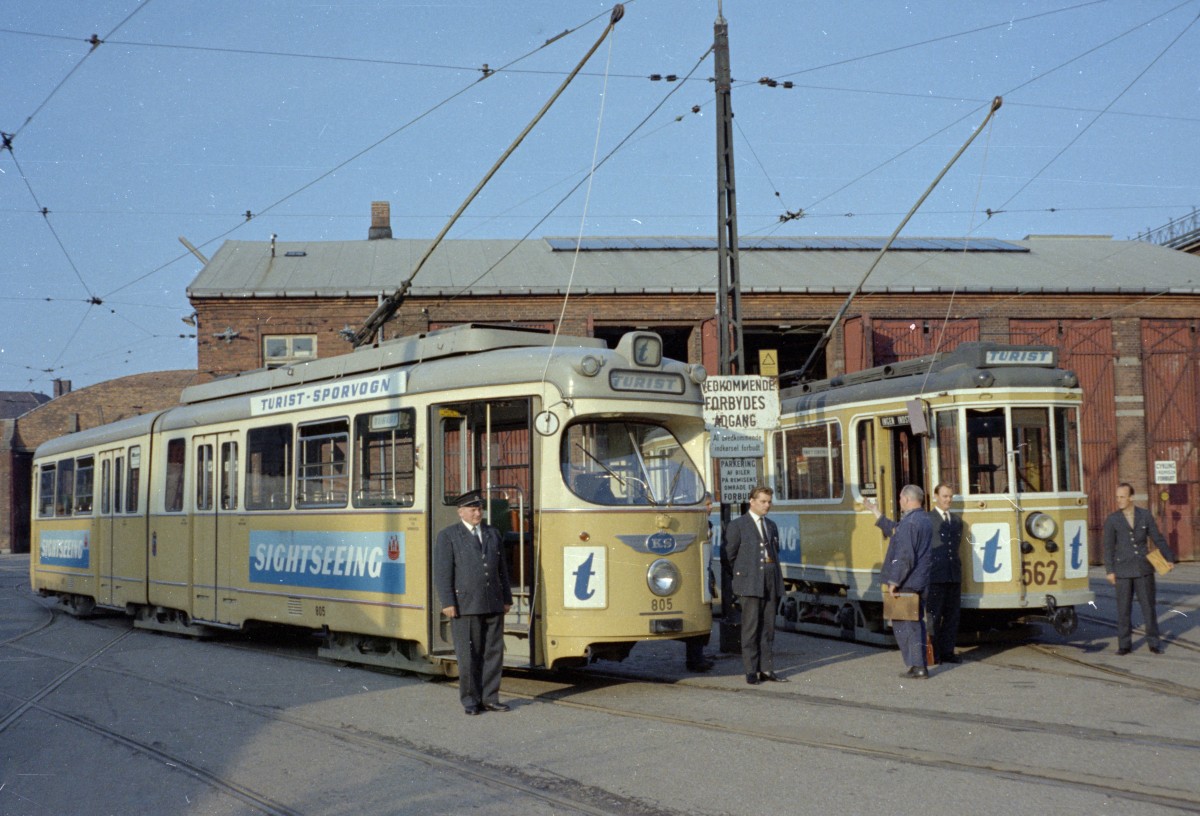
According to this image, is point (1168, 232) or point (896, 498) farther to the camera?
point (1168, 232)

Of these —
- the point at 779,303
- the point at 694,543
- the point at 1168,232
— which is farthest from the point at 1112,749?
the point at 1168,232

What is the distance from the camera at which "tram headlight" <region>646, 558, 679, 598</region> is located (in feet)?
34.0

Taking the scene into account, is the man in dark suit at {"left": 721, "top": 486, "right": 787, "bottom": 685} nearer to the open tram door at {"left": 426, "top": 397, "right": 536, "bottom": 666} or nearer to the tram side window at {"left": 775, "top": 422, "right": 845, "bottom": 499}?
the open tram door at {"left": 426, "top": 397, "right": 536, "bottom": 666}

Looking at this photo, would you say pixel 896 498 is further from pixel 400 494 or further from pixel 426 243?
pixel 426 243

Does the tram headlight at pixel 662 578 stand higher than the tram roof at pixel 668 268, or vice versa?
the tram roof at pixel 668 268

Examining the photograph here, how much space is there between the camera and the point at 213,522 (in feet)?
49.3

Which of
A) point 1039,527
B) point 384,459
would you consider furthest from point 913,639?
point 384,459

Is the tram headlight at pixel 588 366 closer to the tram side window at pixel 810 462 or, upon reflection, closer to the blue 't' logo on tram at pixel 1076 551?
the tram side window at pixel 810 462

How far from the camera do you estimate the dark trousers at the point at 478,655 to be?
947 cm

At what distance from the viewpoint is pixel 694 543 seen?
10734mm

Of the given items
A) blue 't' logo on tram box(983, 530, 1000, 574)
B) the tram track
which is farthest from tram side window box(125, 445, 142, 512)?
blue 't' logo on tram box(983, 530, 1000, 574)

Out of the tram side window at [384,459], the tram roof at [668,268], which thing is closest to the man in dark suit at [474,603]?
the tram side window at [384,459]

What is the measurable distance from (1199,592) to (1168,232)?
2949 centimetres

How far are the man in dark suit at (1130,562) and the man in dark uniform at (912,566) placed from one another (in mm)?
2669
